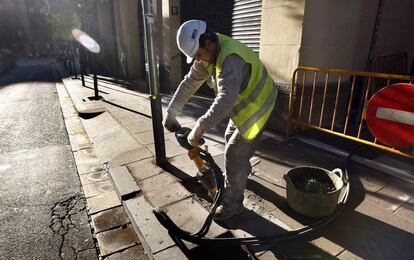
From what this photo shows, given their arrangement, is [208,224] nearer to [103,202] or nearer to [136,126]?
[103,202]

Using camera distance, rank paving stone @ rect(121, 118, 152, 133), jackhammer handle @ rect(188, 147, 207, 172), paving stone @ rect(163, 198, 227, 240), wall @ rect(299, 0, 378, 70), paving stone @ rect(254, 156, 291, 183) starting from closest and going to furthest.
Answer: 1. paving stone @ rect(163, 198, 227, 240)
2. jackhammer handle @ rect(188, 147, 207, 172)
3. paving stone @ rect(254, 156, 291, 183)
4. wall @ rect(299, 0, 378, 70)
5. paving stone @ rect(121, 118, 152, 133)

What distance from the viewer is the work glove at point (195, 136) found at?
8.17ft

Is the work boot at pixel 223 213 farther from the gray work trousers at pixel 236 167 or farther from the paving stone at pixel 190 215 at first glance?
the paving stone at pixel 190 215

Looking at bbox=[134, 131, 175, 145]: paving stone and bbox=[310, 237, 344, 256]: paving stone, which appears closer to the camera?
bbox=[310, 237, 344, 256]: paving stone

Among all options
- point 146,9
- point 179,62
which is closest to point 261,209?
point 146,9

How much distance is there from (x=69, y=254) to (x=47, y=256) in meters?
0.20

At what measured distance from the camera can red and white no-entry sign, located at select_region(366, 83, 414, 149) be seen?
2.82m

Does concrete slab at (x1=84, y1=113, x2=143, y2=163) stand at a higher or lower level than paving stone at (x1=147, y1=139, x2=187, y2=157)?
lower

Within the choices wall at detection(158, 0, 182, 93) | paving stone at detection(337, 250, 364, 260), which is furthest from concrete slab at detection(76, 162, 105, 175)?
wall at detection(158, 0, 182, 93)

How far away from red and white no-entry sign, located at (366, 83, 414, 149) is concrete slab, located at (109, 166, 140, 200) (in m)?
2.95

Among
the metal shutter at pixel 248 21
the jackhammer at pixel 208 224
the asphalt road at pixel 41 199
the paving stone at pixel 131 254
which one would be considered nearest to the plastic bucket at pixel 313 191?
the jackhammer at pixel 208 224

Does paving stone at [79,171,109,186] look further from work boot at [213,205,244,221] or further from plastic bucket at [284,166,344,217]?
plastic bucket at [284,166,344,217]

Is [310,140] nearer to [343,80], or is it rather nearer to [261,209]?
[343,80]

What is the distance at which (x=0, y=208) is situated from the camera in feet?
11.7
